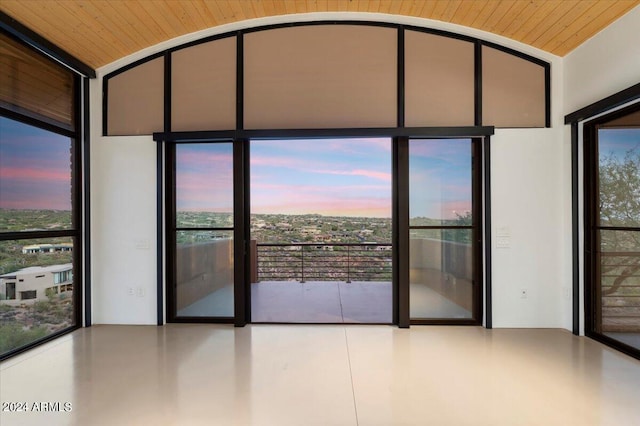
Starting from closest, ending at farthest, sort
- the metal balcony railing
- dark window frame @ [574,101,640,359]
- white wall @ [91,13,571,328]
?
1. dark window frame @ [574,101,640,359]
2. white wall @ [91,13,571,328]
3. the metal balcony railing

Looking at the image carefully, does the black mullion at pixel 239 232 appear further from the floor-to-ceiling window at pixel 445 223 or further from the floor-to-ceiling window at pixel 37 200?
the floor-to-ceiling window at pixel 445 223

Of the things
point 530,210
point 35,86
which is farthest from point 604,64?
point 35,86

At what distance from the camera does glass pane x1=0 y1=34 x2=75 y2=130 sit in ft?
10.2

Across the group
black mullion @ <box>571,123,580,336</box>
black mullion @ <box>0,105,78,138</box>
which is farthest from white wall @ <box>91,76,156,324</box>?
black mullion @ <box>571,123,580,336</box>

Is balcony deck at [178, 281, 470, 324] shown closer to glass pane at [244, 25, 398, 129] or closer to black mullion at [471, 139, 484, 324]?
black mullion at [471, 139, 484, 324]

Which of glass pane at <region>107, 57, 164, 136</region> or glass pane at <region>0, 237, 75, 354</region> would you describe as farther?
glass pane at <region>107, 57, 164, 136</region>

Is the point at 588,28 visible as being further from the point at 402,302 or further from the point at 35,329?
the point at 35,329

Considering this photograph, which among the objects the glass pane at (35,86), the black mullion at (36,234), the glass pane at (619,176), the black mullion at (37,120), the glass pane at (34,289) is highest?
the glass pane at (35,86)

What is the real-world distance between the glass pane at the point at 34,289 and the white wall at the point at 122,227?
1.05ft

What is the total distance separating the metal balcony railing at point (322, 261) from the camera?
6523 millimetres

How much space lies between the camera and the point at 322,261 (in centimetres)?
678

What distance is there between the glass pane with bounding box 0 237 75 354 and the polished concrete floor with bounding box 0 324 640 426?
0.80 ft

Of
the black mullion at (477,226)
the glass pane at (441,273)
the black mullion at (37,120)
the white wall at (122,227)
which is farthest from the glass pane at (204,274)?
the black mullion at (477,226)

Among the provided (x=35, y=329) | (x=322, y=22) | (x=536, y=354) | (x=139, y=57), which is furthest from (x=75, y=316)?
(x=536, y=354)
